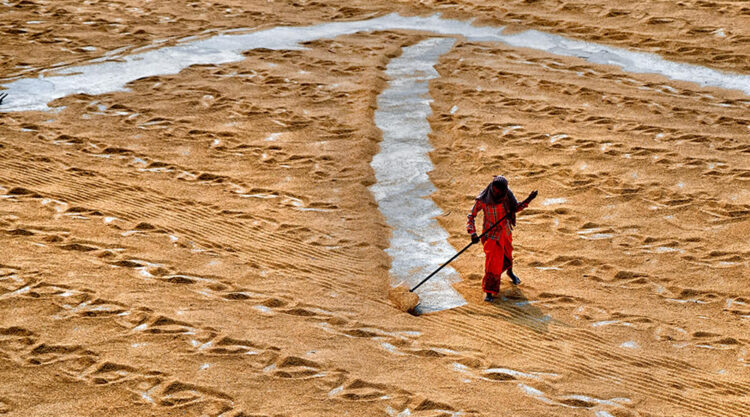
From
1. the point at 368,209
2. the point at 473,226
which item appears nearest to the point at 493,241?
the point at 473,226

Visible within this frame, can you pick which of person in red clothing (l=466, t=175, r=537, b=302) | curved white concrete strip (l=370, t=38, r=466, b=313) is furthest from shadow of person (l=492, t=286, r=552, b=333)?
curved white concrete strip (l=370, t=38, r=466, b=313)

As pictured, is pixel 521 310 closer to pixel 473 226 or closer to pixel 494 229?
pixel 494 229

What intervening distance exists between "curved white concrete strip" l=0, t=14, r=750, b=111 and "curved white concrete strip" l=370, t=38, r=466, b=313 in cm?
141

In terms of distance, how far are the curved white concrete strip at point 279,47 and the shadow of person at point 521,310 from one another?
7759mm

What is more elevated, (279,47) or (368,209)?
(279,47)

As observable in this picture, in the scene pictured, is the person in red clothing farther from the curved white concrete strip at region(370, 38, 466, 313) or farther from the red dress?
the curved white concrete strip at region(370, 38, 466, 313)

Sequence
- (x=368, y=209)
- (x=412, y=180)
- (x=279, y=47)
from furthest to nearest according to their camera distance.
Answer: (x=279, y=47) → (x=412, y=180) → (x=368, y=209)

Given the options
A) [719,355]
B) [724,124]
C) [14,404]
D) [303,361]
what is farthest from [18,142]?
[724,124]

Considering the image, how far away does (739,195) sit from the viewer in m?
10.6

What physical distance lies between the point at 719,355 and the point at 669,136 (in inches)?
215

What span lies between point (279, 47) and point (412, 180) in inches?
244

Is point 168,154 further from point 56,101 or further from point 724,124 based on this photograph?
point 724,124

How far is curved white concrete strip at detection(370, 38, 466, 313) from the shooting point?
358 inches

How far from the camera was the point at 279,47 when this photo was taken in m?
16.2
